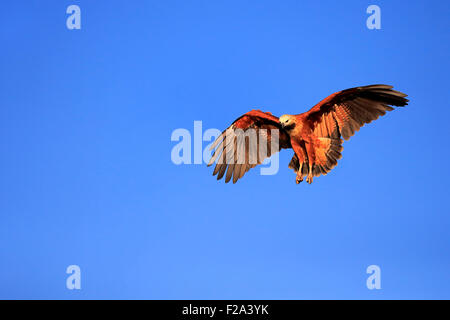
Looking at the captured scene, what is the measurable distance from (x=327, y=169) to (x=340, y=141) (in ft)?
2.20

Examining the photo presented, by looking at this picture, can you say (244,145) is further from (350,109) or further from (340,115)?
(350,109)

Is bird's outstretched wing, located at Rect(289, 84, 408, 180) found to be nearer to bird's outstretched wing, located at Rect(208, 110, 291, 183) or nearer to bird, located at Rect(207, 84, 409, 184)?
bird, located at Rect(207, 84, 409, 184)

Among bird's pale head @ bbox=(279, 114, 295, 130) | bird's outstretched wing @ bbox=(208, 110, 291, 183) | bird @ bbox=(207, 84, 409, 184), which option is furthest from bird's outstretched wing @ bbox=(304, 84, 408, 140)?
bird's outstretched wing @ bbox=(208, 110, 291, 183)

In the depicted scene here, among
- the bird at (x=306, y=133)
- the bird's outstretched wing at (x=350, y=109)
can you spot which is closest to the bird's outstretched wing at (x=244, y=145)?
the bird at (x=306, y=133)

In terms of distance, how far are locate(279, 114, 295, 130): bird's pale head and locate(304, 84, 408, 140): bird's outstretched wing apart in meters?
0.33

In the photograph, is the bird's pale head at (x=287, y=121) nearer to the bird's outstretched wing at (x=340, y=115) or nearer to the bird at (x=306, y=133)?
the bird at (x=306, y=133)

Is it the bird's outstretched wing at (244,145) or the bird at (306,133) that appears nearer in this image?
the bird at (306,133)

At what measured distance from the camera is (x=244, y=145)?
9.38 m

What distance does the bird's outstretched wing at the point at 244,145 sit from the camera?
9086 millimetres

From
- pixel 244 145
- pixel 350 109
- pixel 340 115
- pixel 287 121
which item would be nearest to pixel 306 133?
pixel 287 121

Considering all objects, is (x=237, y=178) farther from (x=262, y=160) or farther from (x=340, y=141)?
(x=340, y=141)

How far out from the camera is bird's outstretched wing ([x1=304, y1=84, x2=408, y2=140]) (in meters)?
8.34

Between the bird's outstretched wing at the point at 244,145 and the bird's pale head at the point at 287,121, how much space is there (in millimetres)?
575
